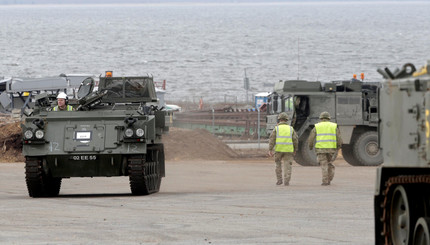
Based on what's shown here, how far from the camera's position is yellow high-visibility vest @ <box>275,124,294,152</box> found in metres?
24.1

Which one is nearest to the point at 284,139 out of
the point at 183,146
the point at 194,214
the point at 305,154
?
the point at 194,214

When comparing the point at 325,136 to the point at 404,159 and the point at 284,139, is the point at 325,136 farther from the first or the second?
the point at 404,159

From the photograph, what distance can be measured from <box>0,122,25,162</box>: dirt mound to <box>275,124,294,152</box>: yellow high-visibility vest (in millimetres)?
14968

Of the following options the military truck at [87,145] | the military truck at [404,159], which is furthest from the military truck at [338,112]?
the military truck at [404,159]

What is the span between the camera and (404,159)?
10.4 metres

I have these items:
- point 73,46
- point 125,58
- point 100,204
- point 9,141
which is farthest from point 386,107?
point 73,46

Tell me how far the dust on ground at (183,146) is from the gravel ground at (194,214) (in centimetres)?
1173

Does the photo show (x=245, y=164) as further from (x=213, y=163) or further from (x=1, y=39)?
(x=1, y=39)

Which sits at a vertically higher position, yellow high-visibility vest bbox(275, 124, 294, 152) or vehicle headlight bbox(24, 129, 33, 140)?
vehicle headlight bbox(24, 129, 33, 140)

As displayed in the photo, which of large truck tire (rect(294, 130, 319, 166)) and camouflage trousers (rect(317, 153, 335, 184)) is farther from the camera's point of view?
large truck tire (rect(294, 130, 319, 166))

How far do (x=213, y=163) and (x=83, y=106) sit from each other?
14537mm

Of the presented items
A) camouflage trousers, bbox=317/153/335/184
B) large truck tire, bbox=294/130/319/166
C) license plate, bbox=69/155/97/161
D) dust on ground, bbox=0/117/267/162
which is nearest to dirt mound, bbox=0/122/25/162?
dust on ground, bbox=0/117/267/162

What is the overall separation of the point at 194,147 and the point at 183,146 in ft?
1.23

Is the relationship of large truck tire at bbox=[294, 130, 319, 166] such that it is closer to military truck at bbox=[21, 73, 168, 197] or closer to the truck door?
the truck door
